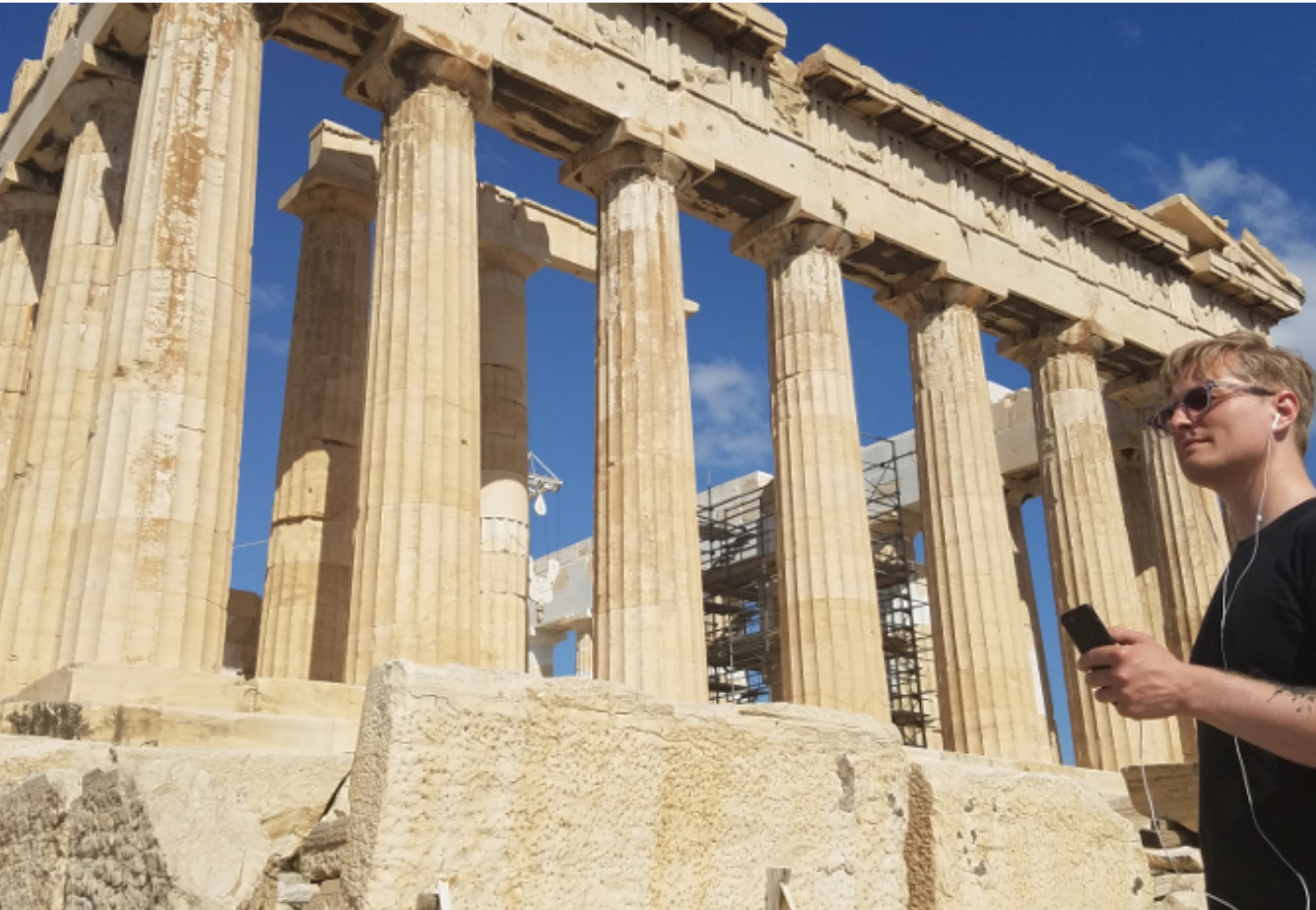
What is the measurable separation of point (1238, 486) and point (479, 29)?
14.3 metres

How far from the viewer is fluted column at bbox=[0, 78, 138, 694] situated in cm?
1377

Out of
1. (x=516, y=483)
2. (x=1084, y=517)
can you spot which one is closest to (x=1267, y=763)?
(x=516, y=483)

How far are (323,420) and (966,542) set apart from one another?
32.1ft

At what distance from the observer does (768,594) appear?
28453 millimetres

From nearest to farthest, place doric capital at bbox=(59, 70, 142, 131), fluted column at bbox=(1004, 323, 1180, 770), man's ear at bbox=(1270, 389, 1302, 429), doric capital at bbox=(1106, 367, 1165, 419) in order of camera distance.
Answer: man's ear at bbox=(1270, 389, 1302, 429) < doric capital at bbox=(59, 70, 142, 131) < fluted column at bbox=(1004, 323, 1180, 770) < doric capital at bbox=(1106, 367, 1165, 419)

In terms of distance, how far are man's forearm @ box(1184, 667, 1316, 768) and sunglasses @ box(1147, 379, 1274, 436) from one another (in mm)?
756

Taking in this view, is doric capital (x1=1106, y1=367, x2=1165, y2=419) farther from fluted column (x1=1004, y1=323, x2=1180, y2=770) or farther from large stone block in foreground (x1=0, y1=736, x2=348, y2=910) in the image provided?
large stone block in foreground (x1=0, y1=736, x2=348, y2=910)

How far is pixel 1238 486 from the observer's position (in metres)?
3.10

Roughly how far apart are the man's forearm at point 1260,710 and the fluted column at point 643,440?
1207cm

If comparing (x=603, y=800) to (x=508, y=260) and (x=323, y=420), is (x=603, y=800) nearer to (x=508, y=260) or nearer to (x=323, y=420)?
(x=323, y=420)

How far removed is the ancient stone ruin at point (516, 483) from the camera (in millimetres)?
4055

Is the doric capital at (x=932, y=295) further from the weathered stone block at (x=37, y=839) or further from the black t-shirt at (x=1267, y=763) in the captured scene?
the black t-shirt at (x=1267, y=763)

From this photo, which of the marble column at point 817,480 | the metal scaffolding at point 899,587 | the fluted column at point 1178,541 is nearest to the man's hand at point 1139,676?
the marble column at point 817,480

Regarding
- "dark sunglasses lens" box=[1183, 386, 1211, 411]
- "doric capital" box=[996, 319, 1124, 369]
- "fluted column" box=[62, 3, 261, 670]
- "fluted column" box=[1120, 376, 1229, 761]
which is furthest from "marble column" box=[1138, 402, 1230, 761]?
"dark sunglasses lens" box=[1183, 386, 1211, 411]
